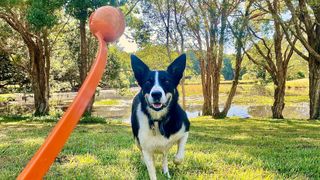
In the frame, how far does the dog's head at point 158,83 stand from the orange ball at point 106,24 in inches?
42.8

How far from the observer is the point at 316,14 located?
19.9m

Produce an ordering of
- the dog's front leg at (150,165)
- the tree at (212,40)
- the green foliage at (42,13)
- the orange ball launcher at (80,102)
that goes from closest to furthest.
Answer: the orange ball launcher at (80,102) → the dog's front leg at (150,165) → the green foliage at (42,13) → the tree at (212,40)

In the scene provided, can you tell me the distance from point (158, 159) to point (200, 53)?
879 inches

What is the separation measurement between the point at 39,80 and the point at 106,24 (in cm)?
2111

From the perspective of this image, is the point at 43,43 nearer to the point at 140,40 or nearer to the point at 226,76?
the point at 140,40

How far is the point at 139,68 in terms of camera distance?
4316 mm

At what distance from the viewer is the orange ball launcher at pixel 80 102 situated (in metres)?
1.74

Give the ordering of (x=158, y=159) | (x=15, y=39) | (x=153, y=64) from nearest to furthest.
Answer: (x=158, y=159), (x=15, y=39), (x=153, y=64)

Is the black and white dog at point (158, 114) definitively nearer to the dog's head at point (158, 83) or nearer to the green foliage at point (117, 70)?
the dog's head at point (158, 83)

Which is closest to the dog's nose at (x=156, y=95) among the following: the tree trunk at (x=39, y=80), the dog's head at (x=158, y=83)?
the dog's head at (x=158, y=83)

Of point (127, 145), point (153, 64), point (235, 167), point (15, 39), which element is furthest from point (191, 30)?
point (235, 167)

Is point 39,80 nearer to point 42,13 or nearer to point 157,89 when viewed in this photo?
point 42,13

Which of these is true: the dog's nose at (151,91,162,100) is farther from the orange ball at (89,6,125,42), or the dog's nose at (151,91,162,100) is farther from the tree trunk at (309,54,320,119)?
the tree trunk at (309,54,320,119)

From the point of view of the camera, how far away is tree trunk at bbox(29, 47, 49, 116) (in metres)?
22.8
